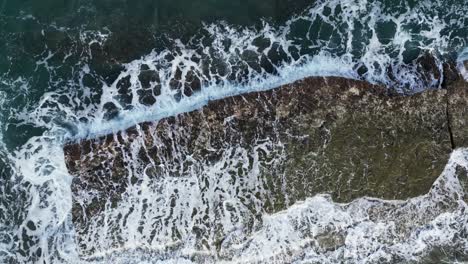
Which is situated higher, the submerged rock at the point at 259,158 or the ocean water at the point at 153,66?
the ocean water at the point at 153,66

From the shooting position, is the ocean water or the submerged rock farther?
the ocean water

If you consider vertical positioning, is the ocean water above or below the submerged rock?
above

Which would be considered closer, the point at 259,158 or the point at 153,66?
the point at 259,158

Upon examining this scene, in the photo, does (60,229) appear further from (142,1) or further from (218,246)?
(142,1)

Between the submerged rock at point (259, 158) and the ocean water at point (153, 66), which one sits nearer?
the submerged rock at point (259, 158)
